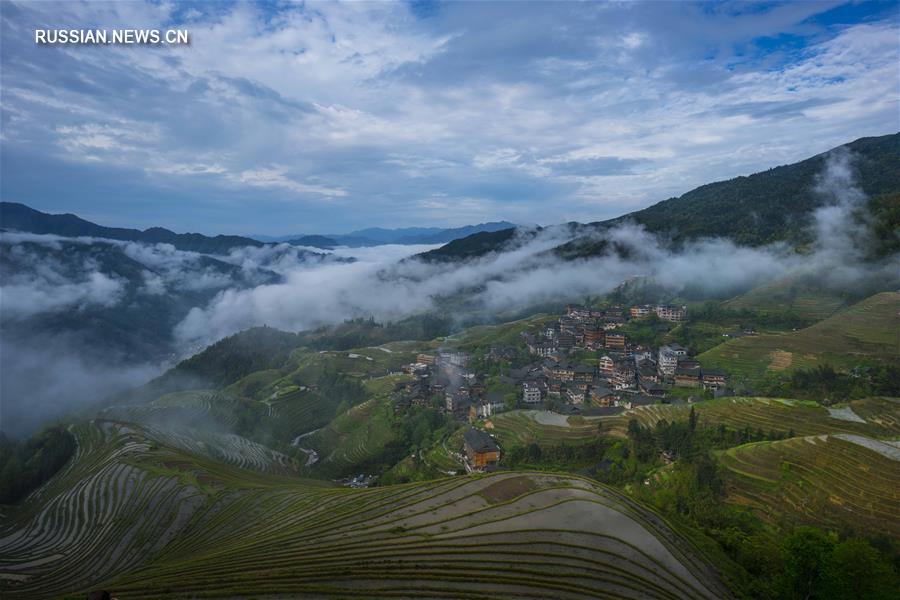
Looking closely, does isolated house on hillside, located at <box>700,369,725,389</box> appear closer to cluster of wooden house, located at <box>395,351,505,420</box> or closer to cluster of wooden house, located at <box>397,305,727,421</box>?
cluster of wooden house, located at <box>397,305,727,421</box>

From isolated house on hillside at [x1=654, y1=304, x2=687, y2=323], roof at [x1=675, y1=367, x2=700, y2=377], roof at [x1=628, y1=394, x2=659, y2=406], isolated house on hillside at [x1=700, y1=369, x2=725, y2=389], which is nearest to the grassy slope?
roof at [x1=628, y1=394, x2=659, y2=406]

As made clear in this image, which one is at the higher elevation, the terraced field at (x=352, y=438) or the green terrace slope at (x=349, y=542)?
the green terrace slope at (x=349, y=542)

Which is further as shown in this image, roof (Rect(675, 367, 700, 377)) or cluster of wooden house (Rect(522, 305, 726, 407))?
roof (Rect(675, 367, 700, 377))

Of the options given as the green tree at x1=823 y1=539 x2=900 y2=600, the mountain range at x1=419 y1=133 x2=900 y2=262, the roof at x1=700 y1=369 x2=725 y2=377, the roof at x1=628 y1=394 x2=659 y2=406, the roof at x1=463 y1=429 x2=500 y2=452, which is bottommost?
the roof at x1=463 y1=429 x2=500 y2=452

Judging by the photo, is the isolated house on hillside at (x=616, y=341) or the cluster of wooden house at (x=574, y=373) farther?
the isolated house on hillside at (x=616, y=341)

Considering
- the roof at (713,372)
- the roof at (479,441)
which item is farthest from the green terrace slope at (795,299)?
the roof at (479,441)

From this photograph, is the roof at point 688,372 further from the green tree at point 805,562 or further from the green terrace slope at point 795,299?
the green tree at point 805,562
